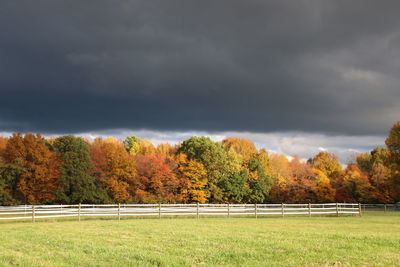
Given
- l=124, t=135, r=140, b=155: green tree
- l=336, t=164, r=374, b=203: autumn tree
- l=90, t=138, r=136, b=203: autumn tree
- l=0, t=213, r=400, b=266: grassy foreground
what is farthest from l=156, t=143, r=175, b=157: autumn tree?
l=0, t=213, r=400, b=266: grassy foreground

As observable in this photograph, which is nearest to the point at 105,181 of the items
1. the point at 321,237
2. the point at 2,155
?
the point at 2,155

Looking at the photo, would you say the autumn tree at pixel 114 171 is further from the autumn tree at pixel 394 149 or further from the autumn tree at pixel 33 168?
the autumn tree at pixel 394 149

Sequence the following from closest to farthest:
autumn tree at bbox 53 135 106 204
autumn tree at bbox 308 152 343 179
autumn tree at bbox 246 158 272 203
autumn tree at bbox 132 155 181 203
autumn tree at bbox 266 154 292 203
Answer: autumn tree at bbox 53 135 106 204
autumn tree at bbox 132 155 181 203
autumn tree at bbox 246 158 272 203
autumn tree at bbox 266 154 292 203
autumn tree at bbox 308 152 343 179

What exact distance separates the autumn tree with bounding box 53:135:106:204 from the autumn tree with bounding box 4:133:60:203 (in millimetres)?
1187

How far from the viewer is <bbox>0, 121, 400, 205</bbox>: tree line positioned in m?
50.6

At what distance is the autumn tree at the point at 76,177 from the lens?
52.2 meters

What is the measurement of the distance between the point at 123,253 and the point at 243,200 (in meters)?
57.5

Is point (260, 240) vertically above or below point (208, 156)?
below

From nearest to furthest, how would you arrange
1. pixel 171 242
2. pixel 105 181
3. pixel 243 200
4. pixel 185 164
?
1. pixel 171 242
2. pixel 105 181
3. pixel 185 164
4. pixel 243 200

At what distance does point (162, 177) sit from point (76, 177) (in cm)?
1168

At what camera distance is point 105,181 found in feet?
A: 183

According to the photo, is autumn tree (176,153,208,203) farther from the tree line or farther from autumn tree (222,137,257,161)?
autumn tree (222,137,257,161)

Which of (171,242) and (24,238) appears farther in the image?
(24,238)

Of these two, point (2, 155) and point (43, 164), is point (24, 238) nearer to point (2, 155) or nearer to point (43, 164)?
point (43, 164)
